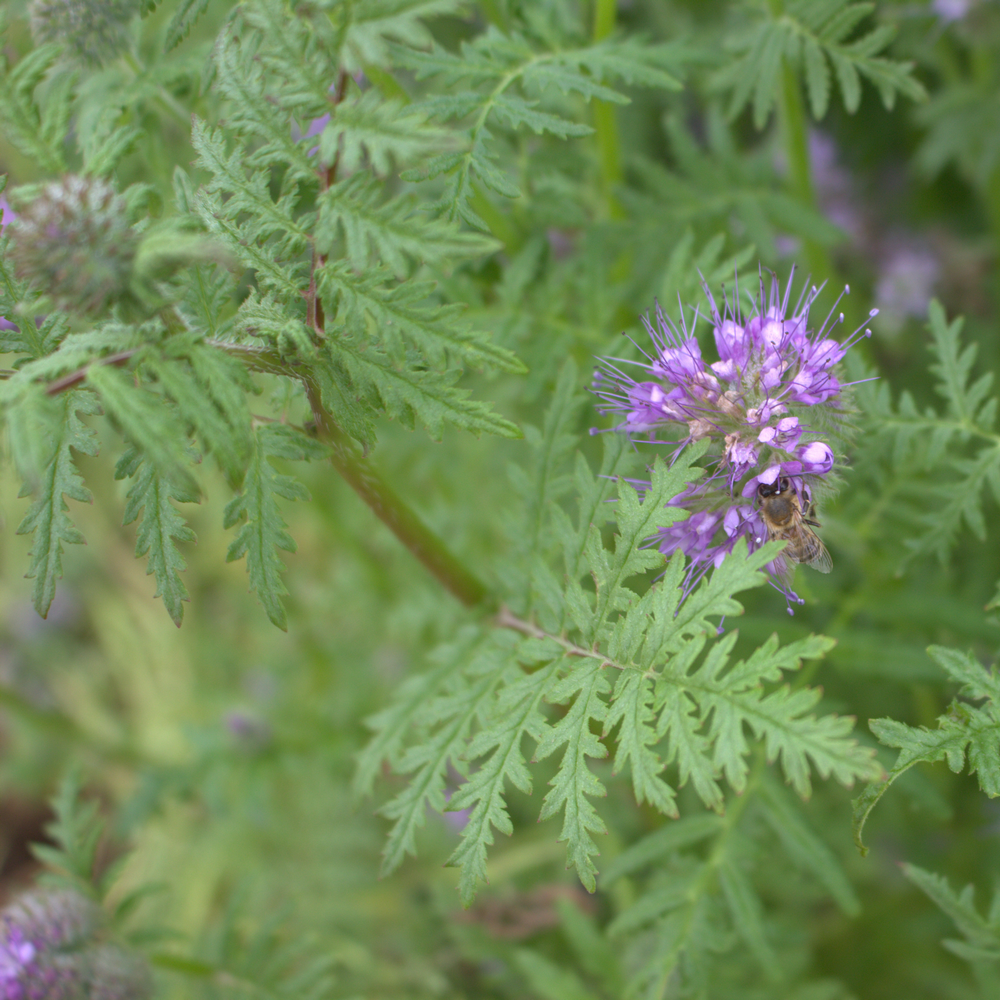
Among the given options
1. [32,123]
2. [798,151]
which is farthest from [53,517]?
[798,151]

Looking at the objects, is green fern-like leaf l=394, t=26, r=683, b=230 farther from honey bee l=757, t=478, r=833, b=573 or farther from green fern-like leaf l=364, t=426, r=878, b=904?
honey bee l=757, t=478, r=833, b=573

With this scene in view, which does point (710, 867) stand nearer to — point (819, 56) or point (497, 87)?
point (497, 87)

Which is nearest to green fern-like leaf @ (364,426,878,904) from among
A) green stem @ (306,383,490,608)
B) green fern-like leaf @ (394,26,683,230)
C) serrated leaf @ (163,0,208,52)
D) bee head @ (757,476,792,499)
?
bee head @ (757,476,792,499)

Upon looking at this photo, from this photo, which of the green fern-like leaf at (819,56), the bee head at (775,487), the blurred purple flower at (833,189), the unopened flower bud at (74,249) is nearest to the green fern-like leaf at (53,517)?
the unopened flower bud at (74,249)

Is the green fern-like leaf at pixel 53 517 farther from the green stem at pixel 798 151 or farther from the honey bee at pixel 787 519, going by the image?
the green stem at pixel 798 151

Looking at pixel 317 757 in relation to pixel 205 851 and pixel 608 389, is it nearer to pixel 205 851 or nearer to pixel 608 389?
pixel 205 851

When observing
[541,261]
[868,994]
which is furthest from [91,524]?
[868,994]
